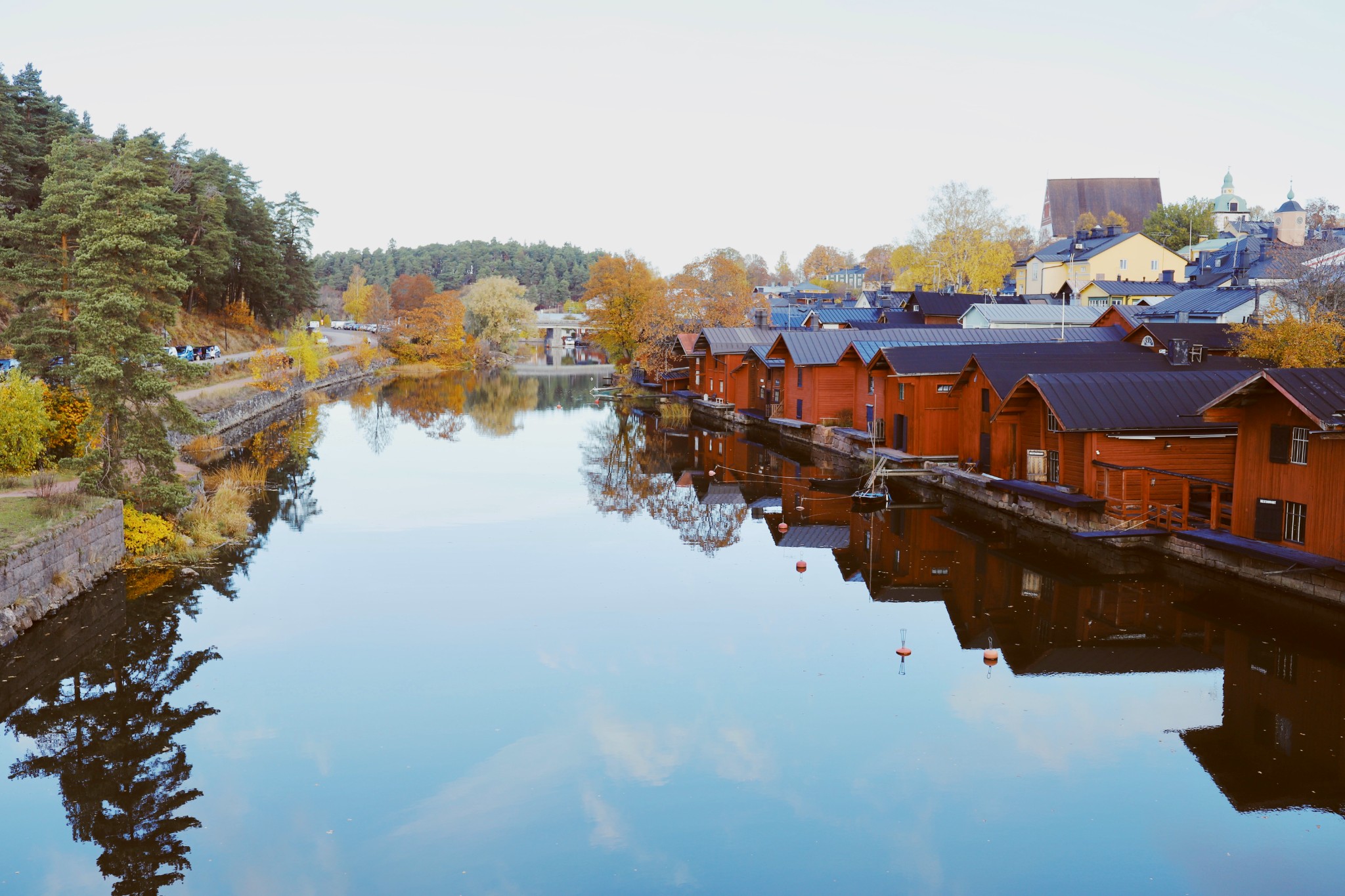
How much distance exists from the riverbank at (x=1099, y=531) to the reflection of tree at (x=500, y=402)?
62.8 ft

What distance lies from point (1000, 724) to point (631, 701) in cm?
499

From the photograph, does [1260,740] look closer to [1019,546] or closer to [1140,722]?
[1140,722]

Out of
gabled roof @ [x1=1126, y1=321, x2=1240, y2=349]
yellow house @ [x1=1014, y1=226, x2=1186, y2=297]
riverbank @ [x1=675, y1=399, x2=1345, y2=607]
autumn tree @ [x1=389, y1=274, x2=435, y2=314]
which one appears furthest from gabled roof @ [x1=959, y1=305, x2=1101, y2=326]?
autumn tree @ [x1=389, y1=274, x2=435, y2=314]

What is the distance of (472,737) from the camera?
13.2m

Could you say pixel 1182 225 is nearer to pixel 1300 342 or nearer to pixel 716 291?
pixel 716 291

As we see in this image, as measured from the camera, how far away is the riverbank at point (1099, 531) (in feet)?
59.8

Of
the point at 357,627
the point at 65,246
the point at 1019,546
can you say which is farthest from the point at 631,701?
the point at 65,246

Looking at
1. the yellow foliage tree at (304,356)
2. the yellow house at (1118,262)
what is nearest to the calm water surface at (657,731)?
the yellow foliage tree at (304,356)

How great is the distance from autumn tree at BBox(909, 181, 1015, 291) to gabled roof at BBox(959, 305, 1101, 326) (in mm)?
29810

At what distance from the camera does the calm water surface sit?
10.4 meters

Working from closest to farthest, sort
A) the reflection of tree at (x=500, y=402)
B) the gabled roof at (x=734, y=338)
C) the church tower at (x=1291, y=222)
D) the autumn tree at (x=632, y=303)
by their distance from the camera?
the reflection of tree at (x=500, y=402) < the gabled roof at (x=734, y=338) < the autumn tree at (x=632, y=303) < the church tower at (x=1291, y=222)

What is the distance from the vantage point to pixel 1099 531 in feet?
74.9

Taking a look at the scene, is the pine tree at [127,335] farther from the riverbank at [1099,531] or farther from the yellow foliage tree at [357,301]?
the yellow foliage tree at [357,301]

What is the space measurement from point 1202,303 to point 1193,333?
12.5m
